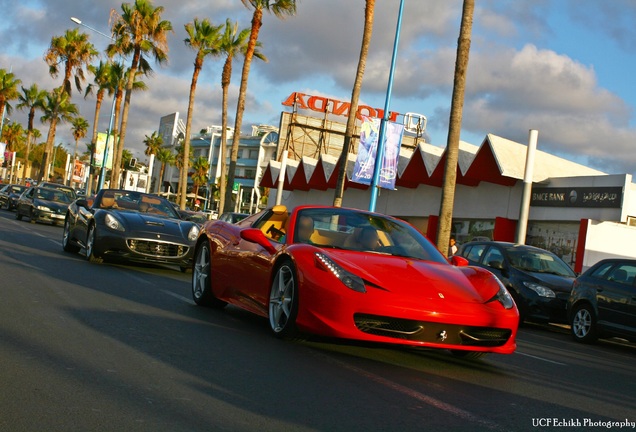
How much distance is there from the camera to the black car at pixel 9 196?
44.9m

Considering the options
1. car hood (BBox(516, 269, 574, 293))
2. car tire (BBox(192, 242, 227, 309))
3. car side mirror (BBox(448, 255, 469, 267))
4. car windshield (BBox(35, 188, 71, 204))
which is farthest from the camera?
car windshield (BBox(35, 188, 71, 204))

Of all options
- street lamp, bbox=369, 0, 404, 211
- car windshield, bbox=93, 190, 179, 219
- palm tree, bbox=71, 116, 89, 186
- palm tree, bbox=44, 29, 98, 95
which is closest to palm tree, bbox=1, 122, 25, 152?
palm tree, bbox=71, 116, 89, 186

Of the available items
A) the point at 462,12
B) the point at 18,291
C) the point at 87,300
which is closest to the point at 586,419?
the point at 87,300

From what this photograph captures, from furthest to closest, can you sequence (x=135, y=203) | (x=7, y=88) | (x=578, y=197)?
(x=7, y=88) → (x=578, y=197) → (x=135, y=203)

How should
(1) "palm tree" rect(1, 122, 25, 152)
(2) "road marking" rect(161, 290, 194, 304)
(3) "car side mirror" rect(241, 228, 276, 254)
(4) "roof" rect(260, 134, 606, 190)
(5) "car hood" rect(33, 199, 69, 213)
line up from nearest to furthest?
(3) "car side mirror" rect(241, 228, 276, 254) → (2) "road marking" rect(161, 290, 194, 304) → (4) "roof" rect(260, 134, 606, 190) → (5) "car hood" rect(33, 199, 69, 213) → (1) "palm tree" rect(1, 122, 25, 152)

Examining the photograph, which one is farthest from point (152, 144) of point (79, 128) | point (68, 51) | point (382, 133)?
point (382, 133)

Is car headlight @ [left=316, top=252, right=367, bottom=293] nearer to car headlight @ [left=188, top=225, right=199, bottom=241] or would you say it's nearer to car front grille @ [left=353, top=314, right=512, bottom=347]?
car front grille @ [left=353, top=314, right=512, bottom=347]

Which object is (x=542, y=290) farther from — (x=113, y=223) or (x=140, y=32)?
(x=140, y=32)

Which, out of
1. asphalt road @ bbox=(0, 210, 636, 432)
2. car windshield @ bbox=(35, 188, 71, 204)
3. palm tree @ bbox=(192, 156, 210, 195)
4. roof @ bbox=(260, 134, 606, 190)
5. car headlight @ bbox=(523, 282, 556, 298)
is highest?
palm tree @ bbox=(192, 156, 210, 195)

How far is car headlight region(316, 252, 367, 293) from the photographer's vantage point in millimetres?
6738

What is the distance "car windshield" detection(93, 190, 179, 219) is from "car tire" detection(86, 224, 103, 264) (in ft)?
2.27

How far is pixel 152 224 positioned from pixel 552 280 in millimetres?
7116

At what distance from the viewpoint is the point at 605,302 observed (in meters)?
12.7

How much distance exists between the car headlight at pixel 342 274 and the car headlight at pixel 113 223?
7432mm
